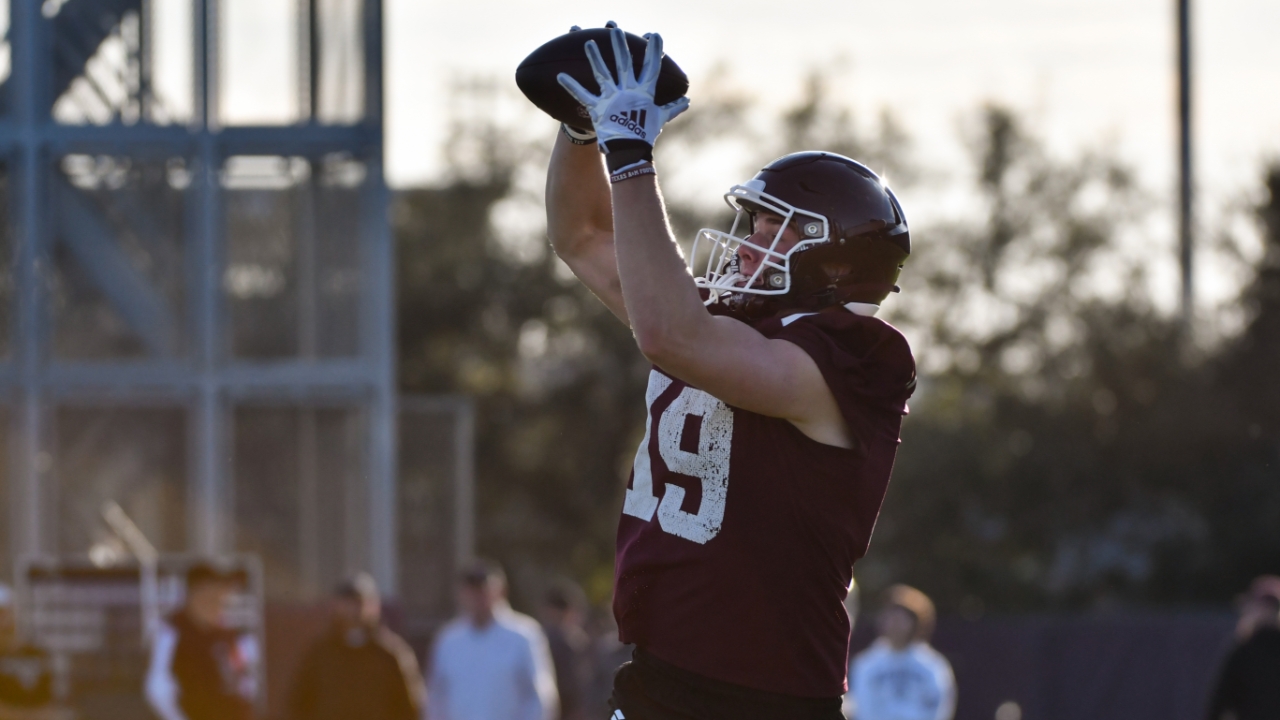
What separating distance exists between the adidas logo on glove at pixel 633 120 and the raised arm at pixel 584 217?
59cm

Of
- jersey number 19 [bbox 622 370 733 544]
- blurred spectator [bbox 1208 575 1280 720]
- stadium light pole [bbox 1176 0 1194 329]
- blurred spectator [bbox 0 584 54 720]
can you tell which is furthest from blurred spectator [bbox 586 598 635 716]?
stadium light pole [bbox 1176 0 1194 329]

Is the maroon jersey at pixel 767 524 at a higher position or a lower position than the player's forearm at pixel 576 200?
lower

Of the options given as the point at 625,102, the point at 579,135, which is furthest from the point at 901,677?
the point at 625,102

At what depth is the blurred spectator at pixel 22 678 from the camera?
9617mm

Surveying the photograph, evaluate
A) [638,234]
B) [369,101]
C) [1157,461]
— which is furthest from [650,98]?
[1157,461]

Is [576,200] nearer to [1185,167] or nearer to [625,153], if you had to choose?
[625,153]

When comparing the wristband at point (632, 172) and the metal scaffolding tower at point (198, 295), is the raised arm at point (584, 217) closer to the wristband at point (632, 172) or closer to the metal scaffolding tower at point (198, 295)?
the wristband at point (632, 172)

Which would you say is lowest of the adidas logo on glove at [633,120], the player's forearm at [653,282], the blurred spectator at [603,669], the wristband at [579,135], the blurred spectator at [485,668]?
the blurred spectator at [603,669]

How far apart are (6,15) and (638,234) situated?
32.9 feet

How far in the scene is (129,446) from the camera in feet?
39.5

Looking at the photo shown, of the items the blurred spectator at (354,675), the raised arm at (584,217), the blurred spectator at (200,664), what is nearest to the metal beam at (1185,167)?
the blurred spectator at (354,675)

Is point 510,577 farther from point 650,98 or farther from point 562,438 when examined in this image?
point 650,98

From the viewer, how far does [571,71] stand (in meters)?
3.43

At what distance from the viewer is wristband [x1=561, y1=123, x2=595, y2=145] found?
146 inches
